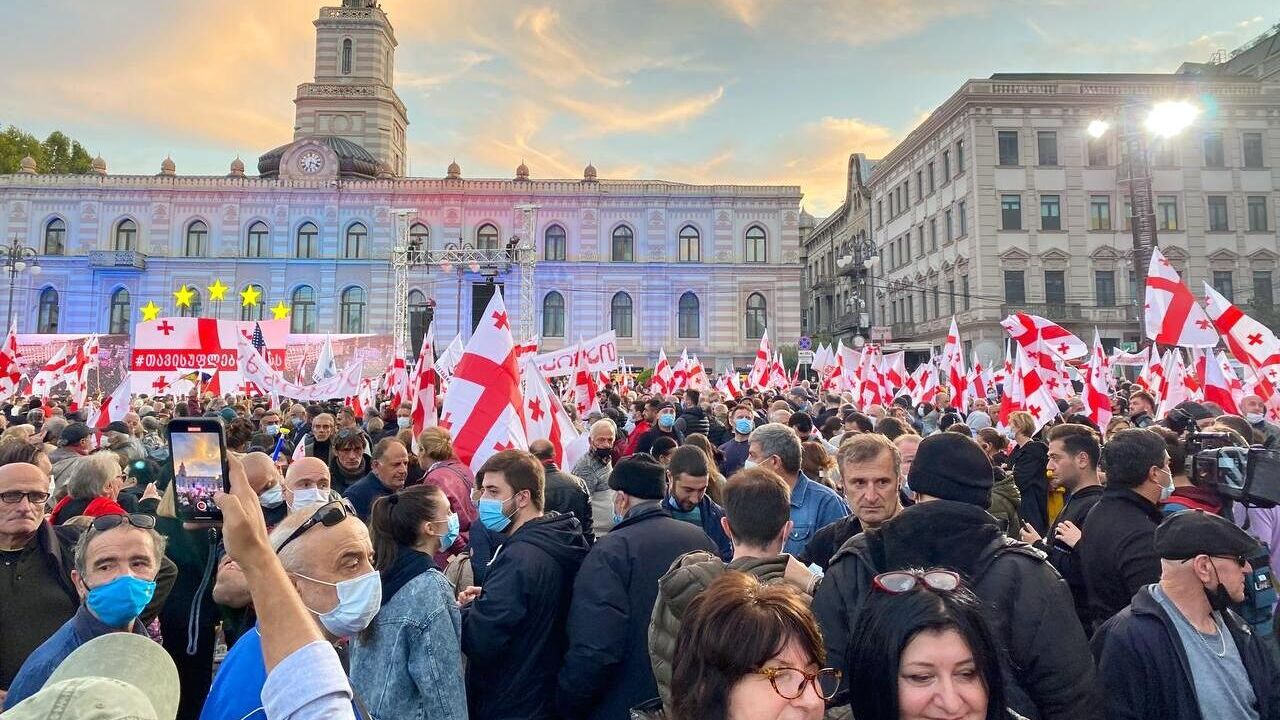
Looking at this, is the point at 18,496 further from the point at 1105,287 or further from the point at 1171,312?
the point at 1105,287

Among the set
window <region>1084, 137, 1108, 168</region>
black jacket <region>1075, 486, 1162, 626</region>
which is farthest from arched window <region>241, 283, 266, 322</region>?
black jacket <region>1075, 486, 1162, 626</region>

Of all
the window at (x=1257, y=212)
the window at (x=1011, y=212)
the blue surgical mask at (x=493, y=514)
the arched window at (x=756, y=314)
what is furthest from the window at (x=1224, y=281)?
the blue surgical mask at (x=493, y=514)

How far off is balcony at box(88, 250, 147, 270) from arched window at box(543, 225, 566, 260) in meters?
22.7

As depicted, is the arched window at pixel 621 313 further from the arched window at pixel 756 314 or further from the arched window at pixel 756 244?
the arched window at pixel 756 244

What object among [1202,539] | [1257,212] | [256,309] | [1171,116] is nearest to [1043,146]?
[1257,212]

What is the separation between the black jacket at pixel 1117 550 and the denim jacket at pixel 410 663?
3.19m

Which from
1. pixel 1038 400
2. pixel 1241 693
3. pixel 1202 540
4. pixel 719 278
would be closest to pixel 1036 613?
pixel 1202 540

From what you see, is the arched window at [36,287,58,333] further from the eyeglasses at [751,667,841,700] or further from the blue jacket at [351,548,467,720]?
the eyeglasses at [751,667,841,700]

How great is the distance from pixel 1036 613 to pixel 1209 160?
45658 millimetres

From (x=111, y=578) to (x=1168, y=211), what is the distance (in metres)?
45.6

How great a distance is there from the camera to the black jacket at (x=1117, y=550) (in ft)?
12.1

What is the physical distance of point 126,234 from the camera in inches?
1709

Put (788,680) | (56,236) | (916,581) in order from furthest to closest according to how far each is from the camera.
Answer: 1. (56,236)
2. (916,581)
3. (788,680)

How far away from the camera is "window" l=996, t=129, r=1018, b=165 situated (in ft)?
121
